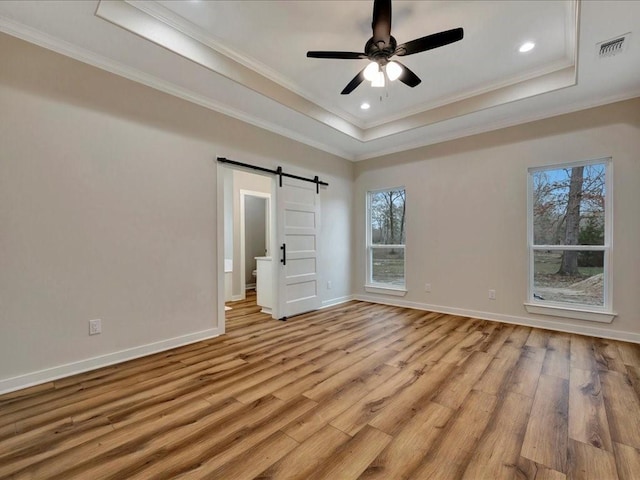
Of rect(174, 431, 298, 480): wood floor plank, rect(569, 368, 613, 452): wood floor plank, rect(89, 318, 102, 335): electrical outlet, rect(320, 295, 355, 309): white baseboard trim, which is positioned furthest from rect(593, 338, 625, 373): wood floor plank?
rect(89, 318, 102, 335): electrical outlet

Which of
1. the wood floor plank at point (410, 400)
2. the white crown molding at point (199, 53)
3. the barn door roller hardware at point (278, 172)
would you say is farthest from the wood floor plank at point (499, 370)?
the white crown molding at point (199, 53)

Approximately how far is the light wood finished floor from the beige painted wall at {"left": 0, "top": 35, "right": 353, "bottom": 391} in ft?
1.14

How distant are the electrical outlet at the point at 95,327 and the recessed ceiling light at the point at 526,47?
497cm

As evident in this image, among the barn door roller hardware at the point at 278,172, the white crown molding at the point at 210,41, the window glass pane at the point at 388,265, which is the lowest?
the window glass pane at the point at 388,265

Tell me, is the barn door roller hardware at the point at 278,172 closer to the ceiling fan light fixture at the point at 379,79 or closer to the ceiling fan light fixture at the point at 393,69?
the ceiling fan light fixture at the point at 379,79

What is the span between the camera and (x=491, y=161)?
4.26 m

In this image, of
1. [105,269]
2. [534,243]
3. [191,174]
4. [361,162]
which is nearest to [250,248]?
[361,162]

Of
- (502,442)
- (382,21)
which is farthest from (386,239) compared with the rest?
(502,442)

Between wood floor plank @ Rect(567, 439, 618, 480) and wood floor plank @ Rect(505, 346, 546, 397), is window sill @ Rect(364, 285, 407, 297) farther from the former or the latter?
wood floor plank @ Rect(567, 439, 618, 480)

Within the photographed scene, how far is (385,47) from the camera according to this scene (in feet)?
7.82

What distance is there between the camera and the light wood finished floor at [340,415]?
1.49 meters

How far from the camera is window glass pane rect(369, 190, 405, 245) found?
5.29 meters

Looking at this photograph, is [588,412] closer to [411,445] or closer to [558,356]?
[558,356]

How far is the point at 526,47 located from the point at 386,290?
3.89m
